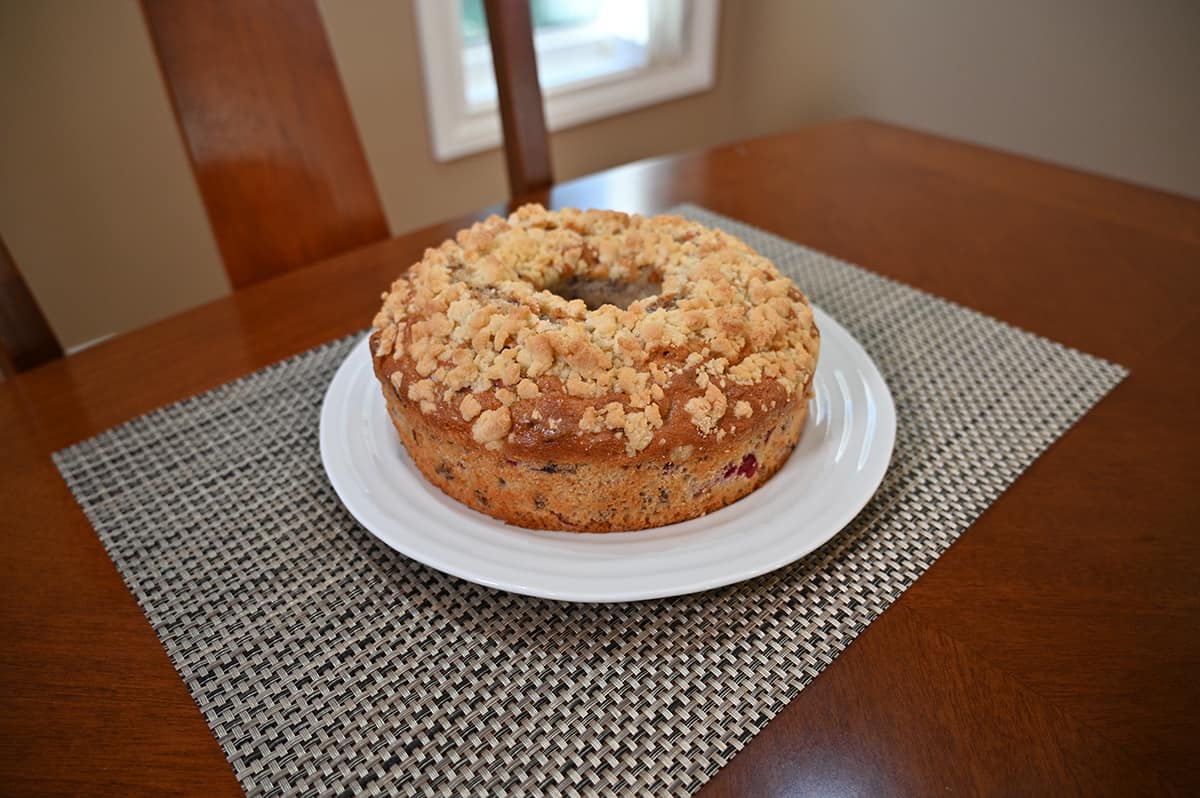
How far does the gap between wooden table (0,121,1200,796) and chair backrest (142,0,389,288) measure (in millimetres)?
142

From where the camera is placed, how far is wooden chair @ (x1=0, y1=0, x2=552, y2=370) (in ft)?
3.73

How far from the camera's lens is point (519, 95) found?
1342mm

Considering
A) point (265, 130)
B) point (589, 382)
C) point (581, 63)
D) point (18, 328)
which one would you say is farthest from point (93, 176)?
point (589, 382)

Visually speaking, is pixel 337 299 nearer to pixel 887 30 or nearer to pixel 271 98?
pixel 271 98

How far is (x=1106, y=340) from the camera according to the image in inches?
38.8

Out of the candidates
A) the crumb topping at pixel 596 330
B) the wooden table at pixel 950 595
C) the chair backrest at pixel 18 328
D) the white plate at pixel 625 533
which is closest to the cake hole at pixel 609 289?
the crumb topping at pixel 596 330

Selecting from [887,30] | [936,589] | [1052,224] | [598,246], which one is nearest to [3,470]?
[598,246]

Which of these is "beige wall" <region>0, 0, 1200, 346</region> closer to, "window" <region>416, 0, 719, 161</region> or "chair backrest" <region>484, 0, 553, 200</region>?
"window" <region>416, 0, 719, 161</region>

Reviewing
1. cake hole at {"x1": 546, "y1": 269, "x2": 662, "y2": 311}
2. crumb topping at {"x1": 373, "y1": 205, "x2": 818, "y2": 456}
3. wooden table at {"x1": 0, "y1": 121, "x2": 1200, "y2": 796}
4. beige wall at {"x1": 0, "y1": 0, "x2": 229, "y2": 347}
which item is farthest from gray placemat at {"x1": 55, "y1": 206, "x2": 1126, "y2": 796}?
beige wall at {"x1": 0, "y1": 0, "x2": 229, "y2": 347}

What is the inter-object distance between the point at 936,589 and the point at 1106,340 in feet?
1.72

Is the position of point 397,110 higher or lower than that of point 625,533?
lower

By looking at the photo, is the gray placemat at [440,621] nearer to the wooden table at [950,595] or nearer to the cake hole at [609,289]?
the wooden table at [950,595]

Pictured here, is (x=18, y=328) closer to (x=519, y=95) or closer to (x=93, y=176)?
(x=519, y=95)

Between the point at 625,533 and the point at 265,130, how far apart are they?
2.92 feet
